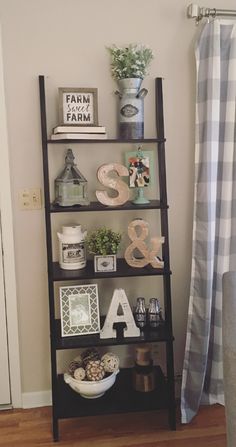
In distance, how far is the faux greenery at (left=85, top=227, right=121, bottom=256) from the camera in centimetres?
205

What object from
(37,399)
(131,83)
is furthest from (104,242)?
(37,399)

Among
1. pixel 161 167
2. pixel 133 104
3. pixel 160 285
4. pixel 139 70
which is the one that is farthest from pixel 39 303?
pixel 139 70

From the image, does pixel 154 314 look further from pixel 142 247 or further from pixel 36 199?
pixel 36 199

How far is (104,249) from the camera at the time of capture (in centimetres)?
205

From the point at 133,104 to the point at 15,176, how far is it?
71 cm

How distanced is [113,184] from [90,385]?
1.00 m

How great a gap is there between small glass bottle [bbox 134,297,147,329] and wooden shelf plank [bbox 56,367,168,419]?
1.14 ft

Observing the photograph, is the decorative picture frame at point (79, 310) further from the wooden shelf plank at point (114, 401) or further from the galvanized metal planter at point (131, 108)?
the galvanized metal planter at point (131, 108)

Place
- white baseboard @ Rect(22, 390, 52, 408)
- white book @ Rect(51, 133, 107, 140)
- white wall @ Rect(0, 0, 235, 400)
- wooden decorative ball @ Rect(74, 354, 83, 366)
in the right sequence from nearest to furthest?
white book @ Rect(51, 133, 107, 140) < white wall @ Rect(0, 0, 235, 400) < wooden decorative ball @ Rect(74, 354, 83, 366) < white baseboard @ Rect(22, 390, 52, 408)

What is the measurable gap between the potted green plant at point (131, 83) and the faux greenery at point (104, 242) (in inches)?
19.2

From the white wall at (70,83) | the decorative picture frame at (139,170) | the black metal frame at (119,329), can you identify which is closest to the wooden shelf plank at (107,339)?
the black metal frame at (119,329)

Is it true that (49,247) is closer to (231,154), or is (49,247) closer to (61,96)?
(61,96)

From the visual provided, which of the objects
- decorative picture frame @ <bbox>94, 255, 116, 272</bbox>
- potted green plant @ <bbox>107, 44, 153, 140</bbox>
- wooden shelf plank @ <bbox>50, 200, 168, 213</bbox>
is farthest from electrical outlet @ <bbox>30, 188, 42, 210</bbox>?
potted green plant @ <bbox>107, 44, 153, 140</bbox>

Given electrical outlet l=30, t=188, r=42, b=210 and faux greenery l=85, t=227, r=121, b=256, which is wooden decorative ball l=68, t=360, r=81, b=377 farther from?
electrical outlet l=30, t=188, r=42, b=210
